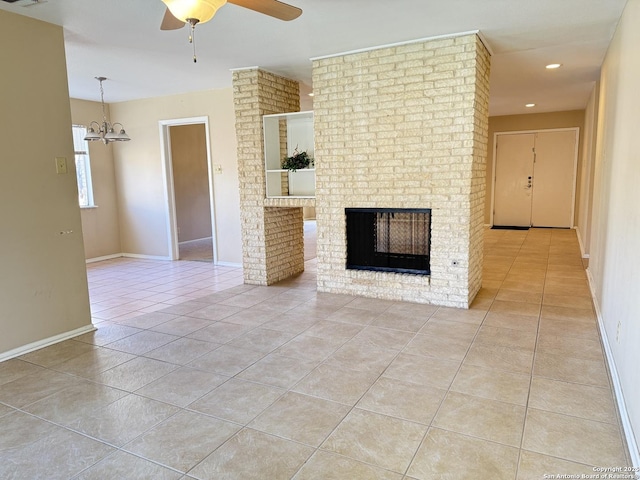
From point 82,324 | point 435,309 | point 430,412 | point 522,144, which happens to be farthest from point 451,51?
point 522,144

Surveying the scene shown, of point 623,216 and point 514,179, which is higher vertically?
point 514,179

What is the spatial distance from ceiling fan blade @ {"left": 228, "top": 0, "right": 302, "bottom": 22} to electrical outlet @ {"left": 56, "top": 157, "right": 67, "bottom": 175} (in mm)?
1989

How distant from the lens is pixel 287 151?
515 centimetres

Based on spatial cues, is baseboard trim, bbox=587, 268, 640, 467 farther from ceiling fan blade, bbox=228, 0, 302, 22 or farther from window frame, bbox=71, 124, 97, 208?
window frame, bbox=71, 124, 97, 208

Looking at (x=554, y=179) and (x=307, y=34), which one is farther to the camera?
(x=554, y=179)

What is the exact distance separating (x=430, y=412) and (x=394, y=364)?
23.2 inches

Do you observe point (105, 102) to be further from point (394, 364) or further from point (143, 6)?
point (394, 364)

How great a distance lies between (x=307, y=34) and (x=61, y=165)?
2.23 m

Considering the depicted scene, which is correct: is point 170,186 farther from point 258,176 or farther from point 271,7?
point 271,7

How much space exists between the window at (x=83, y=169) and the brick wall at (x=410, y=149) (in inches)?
164

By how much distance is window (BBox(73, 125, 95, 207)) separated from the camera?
6.57 m

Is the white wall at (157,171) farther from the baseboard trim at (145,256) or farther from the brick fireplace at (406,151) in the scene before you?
the brick fireplace at (406,151)

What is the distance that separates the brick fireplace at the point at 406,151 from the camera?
12.5 ft

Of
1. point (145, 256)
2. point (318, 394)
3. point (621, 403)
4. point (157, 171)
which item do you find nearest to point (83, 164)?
point (157, 171)
